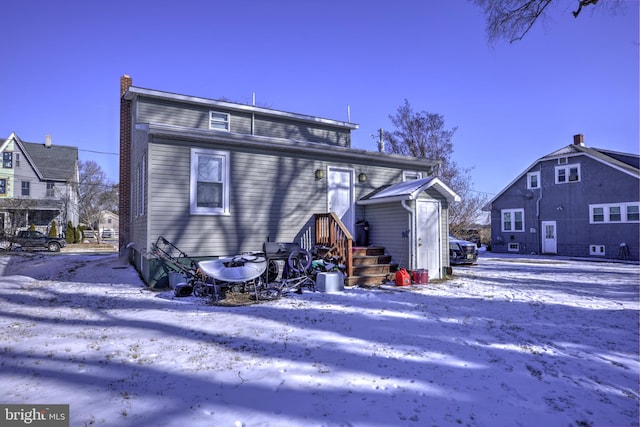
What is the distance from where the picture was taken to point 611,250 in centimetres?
1925

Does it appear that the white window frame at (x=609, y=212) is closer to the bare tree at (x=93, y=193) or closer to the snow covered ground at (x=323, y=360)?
the snow covered ground at (x=323, y=360)

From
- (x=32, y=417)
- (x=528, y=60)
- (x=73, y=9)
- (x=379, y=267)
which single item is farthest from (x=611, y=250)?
(x=73, y=9)

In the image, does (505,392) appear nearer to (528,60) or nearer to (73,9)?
(528,60)

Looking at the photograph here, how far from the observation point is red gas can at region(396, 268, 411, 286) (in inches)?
348

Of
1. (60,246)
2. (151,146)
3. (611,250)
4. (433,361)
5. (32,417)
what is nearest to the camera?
(32,417)

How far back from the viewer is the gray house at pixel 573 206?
61.8 ft

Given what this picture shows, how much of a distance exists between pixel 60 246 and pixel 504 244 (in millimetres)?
28207

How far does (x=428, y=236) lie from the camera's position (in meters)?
9.78

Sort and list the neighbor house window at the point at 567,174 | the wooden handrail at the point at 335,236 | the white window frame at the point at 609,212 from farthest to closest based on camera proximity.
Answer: the neighbor house window at the point at 567,174, the white window frame at the point at 609,212, the wooden handrail at the point at 335,236

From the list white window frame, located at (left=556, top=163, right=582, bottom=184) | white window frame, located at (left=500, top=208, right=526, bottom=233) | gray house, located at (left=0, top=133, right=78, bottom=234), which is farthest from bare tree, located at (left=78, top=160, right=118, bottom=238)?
white window frame, located at (left=556, top=163, right=582, bottom=184)

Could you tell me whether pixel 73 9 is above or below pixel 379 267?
above

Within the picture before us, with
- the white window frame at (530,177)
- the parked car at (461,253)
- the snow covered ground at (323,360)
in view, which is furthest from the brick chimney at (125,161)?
the white window frame at (530,177)

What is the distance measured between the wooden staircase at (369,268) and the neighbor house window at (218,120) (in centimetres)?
726

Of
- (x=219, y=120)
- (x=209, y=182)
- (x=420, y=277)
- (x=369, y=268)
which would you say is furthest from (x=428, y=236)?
(x=219, y=120)
